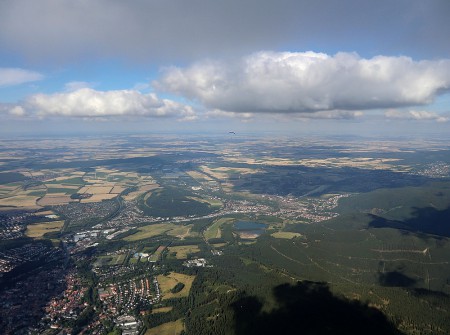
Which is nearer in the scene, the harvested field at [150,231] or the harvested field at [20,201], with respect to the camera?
the harvested field at [150,231]

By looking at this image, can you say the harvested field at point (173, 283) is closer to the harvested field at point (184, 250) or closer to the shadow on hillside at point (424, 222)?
the harvested field at point (184, 250)

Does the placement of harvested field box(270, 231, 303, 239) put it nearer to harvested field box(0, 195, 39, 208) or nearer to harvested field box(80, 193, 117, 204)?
harvested field box(80, 193, 117, 204)

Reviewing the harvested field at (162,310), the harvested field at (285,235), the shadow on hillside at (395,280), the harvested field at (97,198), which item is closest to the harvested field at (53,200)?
the harvested field at (97,198)

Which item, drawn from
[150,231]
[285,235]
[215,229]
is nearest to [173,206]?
[150,231]

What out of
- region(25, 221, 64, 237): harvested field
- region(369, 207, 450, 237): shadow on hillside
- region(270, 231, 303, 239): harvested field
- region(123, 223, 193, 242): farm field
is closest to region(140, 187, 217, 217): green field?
region(123, 223, 193, 242): farm field

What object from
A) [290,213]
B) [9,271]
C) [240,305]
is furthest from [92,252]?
[290,213]
